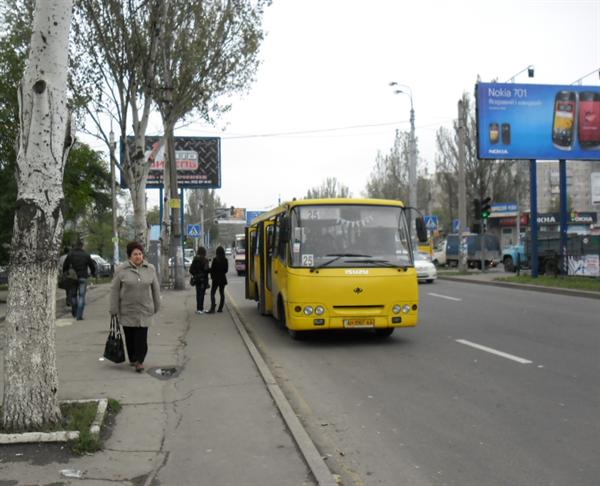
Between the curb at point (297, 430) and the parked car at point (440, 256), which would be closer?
the curb at point (297, 430)

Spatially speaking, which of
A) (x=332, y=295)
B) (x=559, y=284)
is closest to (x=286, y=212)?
(x=332, y=295)

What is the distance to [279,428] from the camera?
18.8 feet

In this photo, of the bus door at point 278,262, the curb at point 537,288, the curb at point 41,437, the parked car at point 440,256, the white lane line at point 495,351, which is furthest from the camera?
the parked car at point 440,256

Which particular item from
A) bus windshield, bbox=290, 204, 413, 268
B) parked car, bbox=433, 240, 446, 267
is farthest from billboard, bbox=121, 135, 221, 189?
bus windshield, bbox=290, 204, 413, 268

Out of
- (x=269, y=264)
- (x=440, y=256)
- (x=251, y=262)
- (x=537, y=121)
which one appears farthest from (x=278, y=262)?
(x=440, y=256)

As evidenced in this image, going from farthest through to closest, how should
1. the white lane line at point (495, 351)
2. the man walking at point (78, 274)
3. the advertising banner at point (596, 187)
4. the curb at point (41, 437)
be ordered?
1. the advertising banner at point (596, 187)
2. the man walking at point (78, 274)
3. the white lane line at point (495, 351)
4. the curb at point (41, 437)

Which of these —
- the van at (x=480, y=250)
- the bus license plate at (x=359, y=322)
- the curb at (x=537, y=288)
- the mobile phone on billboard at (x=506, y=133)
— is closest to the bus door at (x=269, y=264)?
the bus license plate at (x=359, y=322)

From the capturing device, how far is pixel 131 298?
8078 mm

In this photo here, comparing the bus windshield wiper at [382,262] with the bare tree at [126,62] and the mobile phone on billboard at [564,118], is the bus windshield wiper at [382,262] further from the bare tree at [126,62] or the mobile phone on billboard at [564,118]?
the mobile phone on billboard at [564,118]

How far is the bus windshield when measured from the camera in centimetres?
1047

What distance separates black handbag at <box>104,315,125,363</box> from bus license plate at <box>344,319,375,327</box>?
364 centimetres

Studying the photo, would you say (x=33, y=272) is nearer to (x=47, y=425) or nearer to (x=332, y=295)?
(x=47, y=425)

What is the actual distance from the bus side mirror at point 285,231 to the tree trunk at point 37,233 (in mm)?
5608

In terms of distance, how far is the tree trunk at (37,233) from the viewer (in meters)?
5.25
